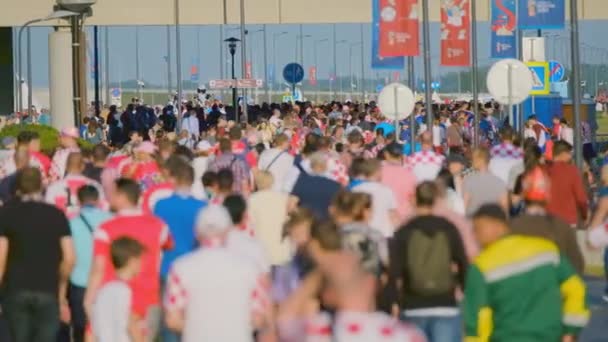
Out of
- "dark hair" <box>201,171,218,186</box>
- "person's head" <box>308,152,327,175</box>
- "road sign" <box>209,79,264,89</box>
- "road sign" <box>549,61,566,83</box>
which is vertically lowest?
"dark hair" <box>201,171,218,186</box>

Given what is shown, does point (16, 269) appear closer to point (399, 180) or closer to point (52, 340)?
point (52, 340)

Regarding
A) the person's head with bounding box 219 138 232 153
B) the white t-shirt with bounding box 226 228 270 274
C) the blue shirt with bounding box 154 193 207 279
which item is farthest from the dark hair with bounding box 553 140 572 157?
the white t-shirt with bounding box 226 228 270 274

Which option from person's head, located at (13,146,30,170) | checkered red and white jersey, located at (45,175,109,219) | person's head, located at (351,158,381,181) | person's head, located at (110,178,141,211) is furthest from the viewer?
person's head, located at (13,146,30,170)

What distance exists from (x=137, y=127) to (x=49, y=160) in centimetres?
2593

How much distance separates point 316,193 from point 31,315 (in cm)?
375

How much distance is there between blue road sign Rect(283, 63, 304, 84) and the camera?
61500mm

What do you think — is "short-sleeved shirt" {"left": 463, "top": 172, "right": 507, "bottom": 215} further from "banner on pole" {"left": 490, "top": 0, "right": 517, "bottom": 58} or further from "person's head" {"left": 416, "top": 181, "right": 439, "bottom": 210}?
"banner on pole" {"left": 490, "top": 0, "right": 517, "bottom": 58}

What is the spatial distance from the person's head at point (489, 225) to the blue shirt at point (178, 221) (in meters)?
3.73

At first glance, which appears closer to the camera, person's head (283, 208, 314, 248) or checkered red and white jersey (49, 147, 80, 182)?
person's head (283, 208, 314, 248)

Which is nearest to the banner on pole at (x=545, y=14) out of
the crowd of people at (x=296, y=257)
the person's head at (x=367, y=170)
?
the crowd of people at (x=296, y=257)

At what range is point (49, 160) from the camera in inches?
939

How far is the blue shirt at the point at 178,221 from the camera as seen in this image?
1542 centimetres

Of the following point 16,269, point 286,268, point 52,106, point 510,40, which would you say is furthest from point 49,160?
point 52,106

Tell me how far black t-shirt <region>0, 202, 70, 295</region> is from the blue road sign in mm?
46785
